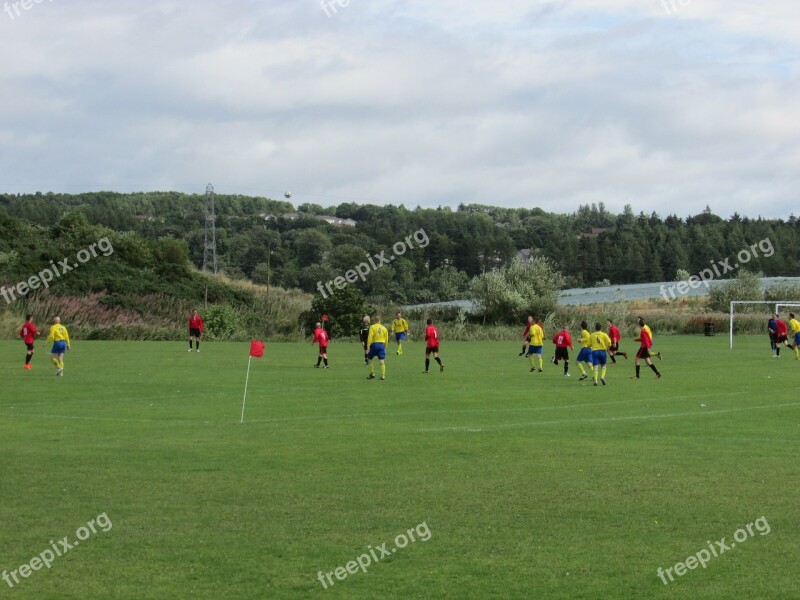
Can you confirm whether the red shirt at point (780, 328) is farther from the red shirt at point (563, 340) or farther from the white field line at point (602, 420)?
the white field line at point (602, 420)

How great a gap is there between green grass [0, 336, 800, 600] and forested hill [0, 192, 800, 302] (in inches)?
3155

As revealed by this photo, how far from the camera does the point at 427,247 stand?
4631 inches

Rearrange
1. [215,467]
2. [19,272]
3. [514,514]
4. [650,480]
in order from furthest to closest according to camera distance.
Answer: [19,272], [215,467], [650,480], [514,514]

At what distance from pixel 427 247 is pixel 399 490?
105 meters

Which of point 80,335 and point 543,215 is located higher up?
point 543,215

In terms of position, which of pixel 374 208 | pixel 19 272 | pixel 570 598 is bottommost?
pixel 570 598

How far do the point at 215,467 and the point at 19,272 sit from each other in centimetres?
5880

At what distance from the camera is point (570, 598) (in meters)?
8.37

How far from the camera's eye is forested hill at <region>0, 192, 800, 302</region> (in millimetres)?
108125

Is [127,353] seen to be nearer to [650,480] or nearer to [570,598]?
[650,480]

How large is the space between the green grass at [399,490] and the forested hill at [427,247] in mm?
80140

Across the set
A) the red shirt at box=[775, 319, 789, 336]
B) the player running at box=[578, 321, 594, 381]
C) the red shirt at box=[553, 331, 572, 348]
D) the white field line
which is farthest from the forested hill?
the white field line

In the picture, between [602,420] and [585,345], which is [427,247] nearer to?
[585,345]

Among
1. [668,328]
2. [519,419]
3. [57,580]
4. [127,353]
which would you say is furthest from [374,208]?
[57,580]
